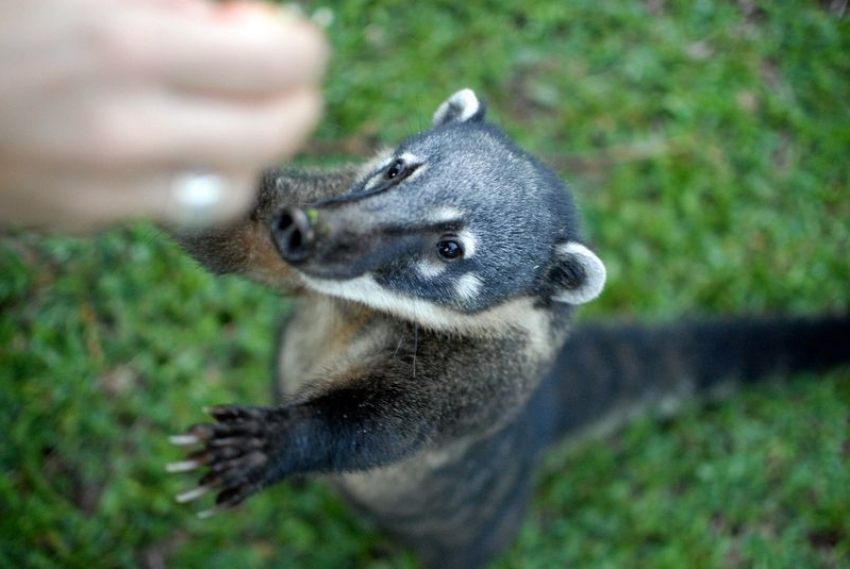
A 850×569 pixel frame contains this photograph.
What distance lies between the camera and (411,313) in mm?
3055

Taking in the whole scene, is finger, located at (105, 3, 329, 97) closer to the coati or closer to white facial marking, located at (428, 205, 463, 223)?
the coati

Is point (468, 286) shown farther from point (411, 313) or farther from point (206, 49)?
point (206, 49)

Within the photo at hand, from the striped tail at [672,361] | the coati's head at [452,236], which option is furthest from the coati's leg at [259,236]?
the striped tail at [672,361]

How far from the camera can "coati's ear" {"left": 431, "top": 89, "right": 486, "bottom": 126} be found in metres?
3.44

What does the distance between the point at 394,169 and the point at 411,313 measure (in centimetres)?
56

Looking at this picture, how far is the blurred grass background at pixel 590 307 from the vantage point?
14.4 ft

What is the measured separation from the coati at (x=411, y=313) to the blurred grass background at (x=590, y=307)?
0.99m

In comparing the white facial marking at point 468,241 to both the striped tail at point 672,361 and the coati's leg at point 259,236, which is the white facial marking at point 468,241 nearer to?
the coati's leg at point 259,236

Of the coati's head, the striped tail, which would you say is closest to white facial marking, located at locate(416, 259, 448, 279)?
the coati's head

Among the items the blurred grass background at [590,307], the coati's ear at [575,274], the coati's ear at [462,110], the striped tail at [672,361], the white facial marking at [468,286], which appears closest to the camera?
the white facial marking at [468,286]

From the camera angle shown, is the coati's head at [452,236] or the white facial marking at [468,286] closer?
the coati's head at [452,236]

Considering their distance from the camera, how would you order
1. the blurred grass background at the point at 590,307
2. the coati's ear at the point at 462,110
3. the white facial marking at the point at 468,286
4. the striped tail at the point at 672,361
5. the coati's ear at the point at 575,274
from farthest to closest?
the striped tail at the point at 672,361 → the blurred grass background at the point at 590,307 → the coati's ear at the point at 462,110 → the coati's ear at the point at 575,274 → the white facial marking at the point at 468,286

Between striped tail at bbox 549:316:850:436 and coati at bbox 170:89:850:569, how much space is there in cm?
68

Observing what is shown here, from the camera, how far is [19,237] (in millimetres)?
4621
